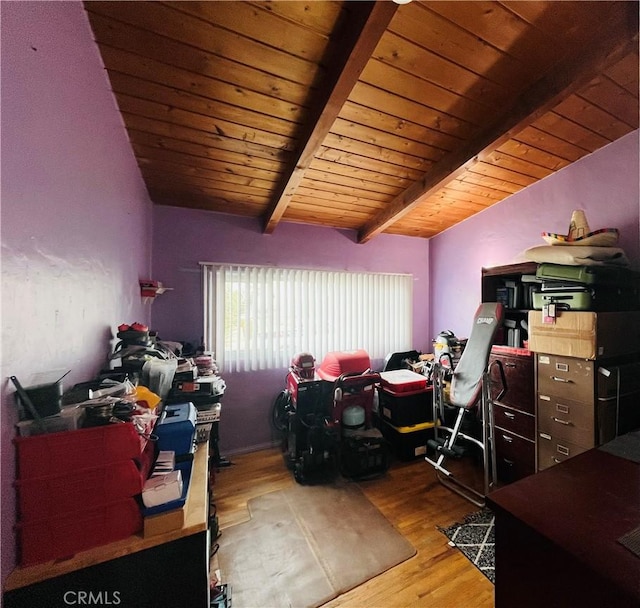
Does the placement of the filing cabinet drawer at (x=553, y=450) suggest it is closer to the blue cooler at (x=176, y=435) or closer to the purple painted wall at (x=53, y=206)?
the blue cooler at (x=176, y=435)

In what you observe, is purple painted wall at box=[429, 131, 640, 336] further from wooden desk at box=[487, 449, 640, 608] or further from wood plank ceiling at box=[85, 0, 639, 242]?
wooden desk at box=[487, 449, 640, 608]

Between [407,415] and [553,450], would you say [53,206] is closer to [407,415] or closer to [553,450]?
[407,415]

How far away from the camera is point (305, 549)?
1709mm

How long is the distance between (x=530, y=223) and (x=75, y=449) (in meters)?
3.65

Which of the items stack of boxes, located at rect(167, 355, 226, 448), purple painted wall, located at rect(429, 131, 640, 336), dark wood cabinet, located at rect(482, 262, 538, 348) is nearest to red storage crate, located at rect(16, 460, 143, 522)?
stack of boxes, located at rect(167, 355, 226, 448)

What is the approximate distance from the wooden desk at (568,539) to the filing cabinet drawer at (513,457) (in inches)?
56.3

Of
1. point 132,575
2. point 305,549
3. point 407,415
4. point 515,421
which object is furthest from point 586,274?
point 132,575

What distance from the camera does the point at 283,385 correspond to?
305 centimetres

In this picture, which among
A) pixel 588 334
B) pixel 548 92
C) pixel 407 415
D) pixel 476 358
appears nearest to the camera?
pixel 548 92

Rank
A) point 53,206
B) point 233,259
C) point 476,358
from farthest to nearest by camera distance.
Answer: point 233,259 → point 476,358 → point 53,206

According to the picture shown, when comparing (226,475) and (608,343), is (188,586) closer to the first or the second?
(226,475)

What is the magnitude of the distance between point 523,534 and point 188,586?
0.98m

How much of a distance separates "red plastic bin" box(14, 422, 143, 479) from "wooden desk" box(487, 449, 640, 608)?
110cm

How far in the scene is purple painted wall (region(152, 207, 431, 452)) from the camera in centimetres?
266
